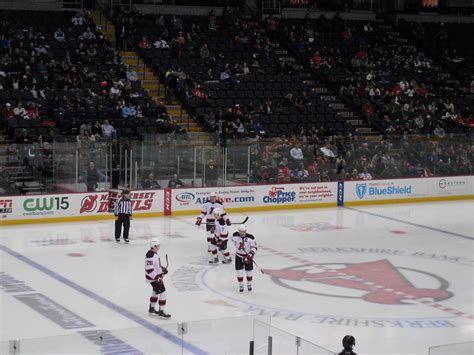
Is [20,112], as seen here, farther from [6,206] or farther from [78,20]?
[78,20]

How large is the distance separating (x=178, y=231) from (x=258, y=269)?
191 inches

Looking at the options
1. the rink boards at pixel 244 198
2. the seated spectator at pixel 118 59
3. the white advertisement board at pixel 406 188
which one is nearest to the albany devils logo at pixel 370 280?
the rink boards at pixel 244 198

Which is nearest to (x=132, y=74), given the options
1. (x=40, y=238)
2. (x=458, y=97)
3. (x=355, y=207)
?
(x=355, y=207)

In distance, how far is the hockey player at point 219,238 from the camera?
67.0 ft

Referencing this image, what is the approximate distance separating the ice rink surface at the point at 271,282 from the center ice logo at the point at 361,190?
281 centimetres

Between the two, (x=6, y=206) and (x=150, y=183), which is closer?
(x=6, y=206)

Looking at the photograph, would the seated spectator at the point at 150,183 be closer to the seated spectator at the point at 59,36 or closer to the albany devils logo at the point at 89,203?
the albany devils logo at the point at 89,203

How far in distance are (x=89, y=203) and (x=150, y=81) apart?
9913mm

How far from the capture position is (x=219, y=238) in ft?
67.6

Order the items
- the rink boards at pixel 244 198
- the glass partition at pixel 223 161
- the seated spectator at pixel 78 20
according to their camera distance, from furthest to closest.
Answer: the seated spectator at pixel 78 20, the glass partition at pixel 223 161, the rink boards at pixel 244 198

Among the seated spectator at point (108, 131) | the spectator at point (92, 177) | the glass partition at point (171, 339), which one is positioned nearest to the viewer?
the glass partition at point (171, 339)

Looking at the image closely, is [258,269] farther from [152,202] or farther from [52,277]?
[152,202]

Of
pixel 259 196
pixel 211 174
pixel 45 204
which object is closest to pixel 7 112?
pixel 45 204

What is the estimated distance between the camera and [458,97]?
134ft
